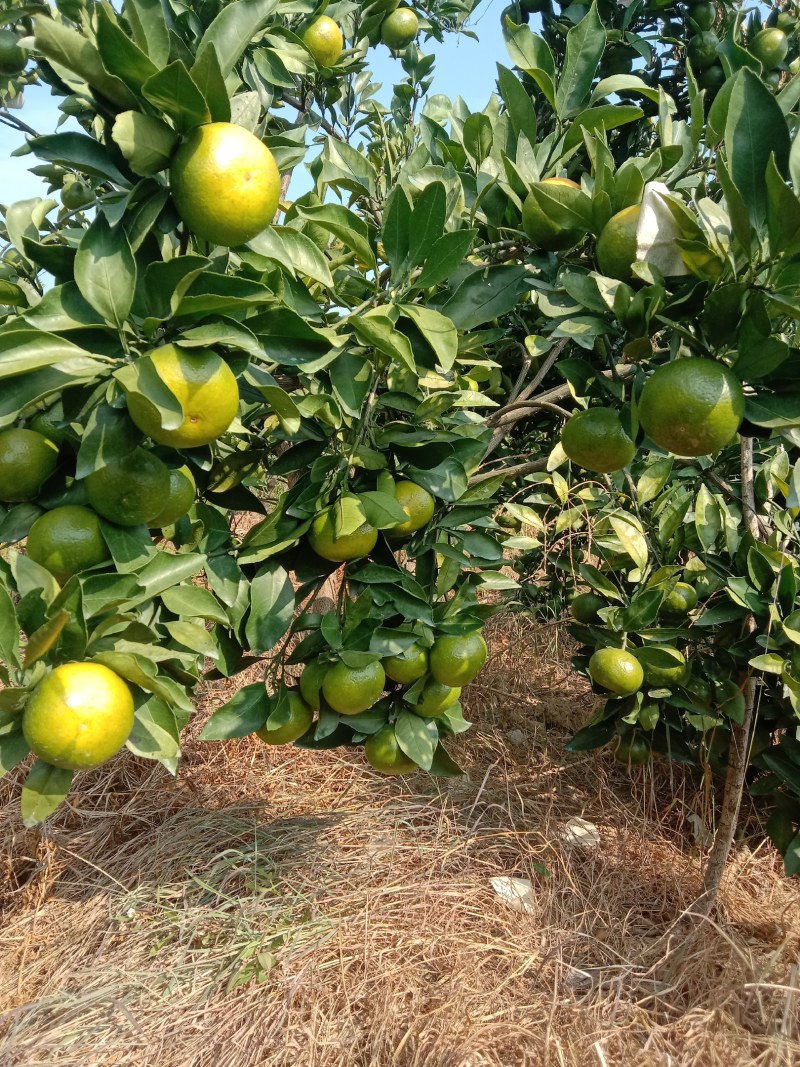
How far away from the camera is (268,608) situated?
124 centimetres

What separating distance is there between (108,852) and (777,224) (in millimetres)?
3122

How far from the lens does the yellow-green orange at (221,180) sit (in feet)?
2.87

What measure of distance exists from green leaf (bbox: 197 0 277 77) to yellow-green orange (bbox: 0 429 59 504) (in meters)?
0.53

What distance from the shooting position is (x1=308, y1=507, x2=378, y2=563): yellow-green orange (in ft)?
4.06

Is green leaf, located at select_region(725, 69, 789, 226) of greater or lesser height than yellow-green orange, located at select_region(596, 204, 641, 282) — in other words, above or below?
above

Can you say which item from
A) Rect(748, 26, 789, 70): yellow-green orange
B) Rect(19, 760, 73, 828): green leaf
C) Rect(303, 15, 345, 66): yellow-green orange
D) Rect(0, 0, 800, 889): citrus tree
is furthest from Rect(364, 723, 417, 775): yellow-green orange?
Rect(748, 26, 789, 70): yellow-green orange

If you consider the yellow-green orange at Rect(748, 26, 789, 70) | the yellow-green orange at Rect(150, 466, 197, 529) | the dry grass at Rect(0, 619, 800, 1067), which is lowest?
the dry grass at Rect(0, 619, 800, 1067)

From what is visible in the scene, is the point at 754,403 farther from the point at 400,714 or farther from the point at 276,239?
the point at 400,714

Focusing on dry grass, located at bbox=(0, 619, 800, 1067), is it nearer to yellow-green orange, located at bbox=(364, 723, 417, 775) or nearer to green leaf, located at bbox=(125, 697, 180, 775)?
yellow-green orange, located at bbox=(364, 723, 417, 775)

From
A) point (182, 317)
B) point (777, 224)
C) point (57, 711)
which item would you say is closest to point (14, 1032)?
point (57, 711)

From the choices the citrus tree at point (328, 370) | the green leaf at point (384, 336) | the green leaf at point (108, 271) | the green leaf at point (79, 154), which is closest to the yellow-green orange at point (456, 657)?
the citrus tree at point (328, 370)

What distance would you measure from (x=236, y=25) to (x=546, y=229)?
1.66 ft

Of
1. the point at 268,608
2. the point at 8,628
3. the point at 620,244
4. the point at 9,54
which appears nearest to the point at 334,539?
the point at 268,608

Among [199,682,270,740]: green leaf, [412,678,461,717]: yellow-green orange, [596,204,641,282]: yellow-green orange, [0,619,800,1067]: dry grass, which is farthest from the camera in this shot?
[0,619,800,1067]: dry grass
